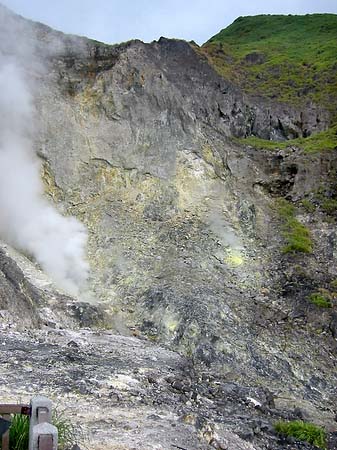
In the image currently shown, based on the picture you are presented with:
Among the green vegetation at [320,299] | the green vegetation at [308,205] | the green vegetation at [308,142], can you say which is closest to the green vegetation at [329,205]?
the green vegetation at [308,205]

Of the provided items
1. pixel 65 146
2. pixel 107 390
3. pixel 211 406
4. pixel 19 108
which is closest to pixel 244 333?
pixel 211 406

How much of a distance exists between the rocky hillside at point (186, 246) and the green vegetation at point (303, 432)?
0.24m

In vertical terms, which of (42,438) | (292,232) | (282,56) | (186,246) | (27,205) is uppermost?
(282,56)

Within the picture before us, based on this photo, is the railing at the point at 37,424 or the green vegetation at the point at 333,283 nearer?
the railing at the point at 37,424

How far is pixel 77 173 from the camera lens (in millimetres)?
26891

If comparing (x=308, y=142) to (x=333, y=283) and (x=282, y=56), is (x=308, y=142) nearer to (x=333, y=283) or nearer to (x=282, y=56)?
(x=333, y=283)

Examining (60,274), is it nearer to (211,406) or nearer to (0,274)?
(0,274)

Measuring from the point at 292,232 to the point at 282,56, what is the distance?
27.4 meters

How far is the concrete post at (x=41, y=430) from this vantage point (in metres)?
5.87

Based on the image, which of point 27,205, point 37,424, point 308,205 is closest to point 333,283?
point 308,205

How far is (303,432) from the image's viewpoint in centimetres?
1138

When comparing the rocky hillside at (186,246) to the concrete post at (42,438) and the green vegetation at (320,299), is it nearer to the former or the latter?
the green vegetation at (320,299)

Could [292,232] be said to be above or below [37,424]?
above

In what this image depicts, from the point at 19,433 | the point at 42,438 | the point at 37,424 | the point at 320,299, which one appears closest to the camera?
the point at 42,438
